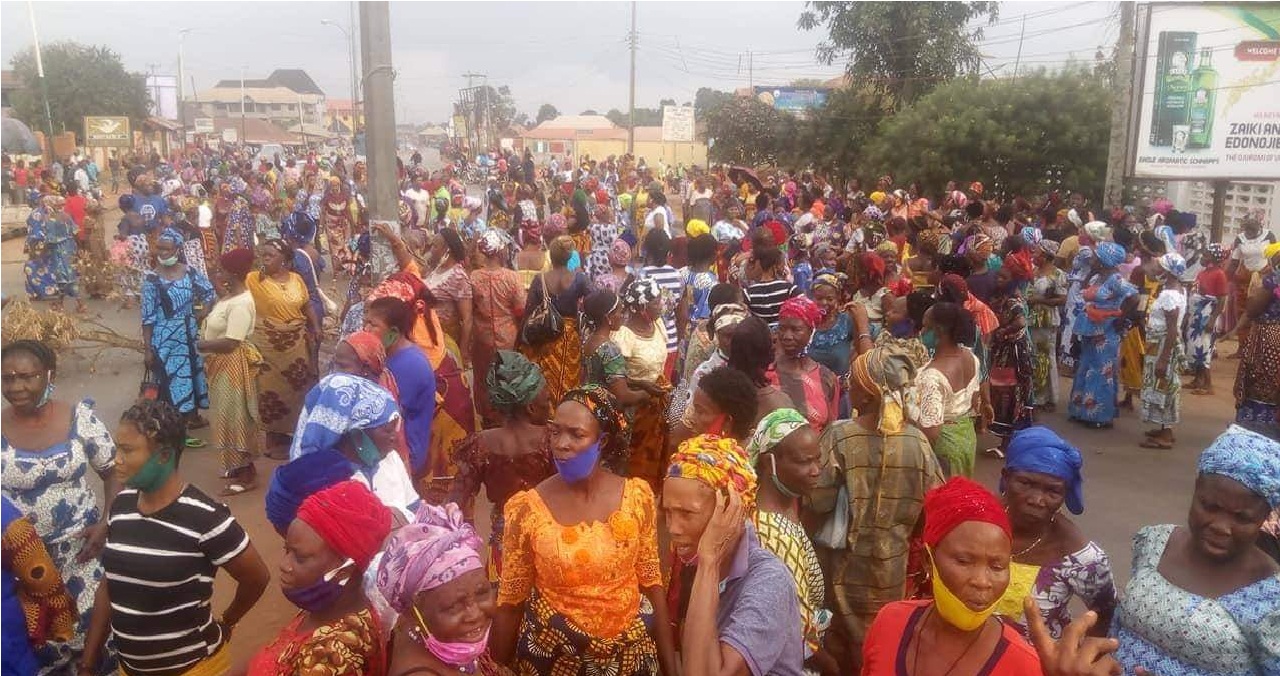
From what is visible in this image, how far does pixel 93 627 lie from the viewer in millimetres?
3037

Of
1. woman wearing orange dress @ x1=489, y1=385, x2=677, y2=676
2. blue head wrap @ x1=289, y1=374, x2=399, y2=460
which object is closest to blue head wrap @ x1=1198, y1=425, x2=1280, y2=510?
woman wearing orange dress @ x1=489, y1=385, x2=677, y2=676

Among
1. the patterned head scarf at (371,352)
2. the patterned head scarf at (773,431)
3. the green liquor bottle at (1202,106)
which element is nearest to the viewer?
the patterned head scarf at (773,431)

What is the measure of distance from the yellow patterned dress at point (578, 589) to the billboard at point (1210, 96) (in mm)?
17045

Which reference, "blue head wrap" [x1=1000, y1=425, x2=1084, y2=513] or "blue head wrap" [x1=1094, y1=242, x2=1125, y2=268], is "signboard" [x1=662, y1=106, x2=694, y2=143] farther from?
"blue head wrap" [x1=1000, y1=425, x2=1084, y2=513]

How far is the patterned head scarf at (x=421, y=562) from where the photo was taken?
224 cm

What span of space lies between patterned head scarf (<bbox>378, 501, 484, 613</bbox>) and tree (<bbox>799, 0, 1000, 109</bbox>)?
91.4 feet

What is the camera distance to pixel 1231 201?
751 inches

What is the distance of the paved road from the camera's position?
5.11 m

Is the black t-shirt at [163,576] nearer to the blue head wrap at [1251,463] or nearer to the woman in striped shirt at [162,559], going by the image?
the woman in striped shirt at [162,559]

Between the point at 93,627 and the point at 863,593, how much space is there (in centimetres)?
280

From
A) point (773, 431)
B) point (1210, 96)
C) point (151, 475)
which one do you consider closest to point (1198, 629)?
point (773, 431)

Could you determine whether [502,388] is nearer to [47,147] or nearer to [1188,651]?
[1188,651]

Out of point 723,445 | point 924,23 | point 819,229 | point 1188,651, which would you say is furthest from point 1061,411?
point 924,23

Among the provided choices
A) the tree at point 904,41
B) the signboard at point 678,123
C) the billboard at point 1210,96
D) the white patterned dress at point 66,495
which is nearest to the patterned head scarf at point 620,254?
the white patterned dress at point 66,495
